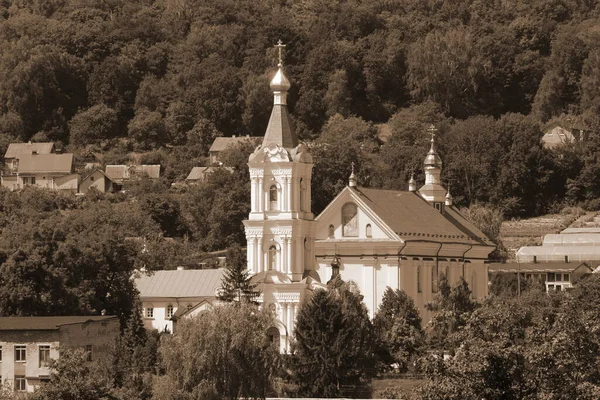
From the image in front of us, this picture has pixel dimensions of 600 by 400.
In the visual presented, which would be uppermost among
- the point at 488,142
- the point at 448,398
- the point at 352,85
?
the point at 352,85

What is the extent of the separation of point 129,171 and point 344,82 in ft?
59.8

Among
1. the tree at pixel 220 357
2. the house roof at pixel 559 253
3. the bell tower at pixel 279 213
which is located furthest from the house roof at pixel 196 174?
the tree at pixel 220 357

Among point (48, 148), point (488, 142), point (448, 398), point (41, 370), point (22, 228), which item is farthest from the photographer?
point (48, 148)

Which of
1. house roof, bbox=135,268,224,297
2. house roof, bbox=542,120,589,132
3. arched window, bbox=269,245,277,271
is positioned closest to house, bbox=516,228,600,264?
house roof, bbox=542,120,589,132

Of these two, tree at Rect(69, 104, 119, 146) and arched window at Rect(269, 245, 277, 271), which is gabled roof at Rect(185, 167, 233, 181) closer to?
tree at Rect(69, 104, 119, 146)

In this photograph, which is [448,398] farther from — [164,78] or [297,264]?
[164,78]

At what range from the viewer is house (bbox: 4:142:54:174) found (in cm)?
13688

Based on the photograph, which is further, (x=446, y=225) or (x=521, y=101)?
(x=521, y=101)

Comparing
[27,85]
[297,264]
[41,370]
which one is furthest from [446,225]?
[27,85]

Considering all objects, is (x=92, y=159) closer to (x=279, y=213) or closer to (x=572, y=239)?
(x=572, y=239)

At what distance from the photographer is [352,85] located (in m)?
147

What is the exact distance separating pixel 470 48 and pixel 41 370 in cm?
7868

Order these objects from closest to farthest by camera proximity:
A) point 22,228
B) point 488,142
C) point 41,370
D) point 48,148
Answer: point 41,370 → point 22,228 → point 488,142 → point 48,148

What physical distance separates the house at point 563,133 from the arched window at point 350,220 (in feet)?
137
